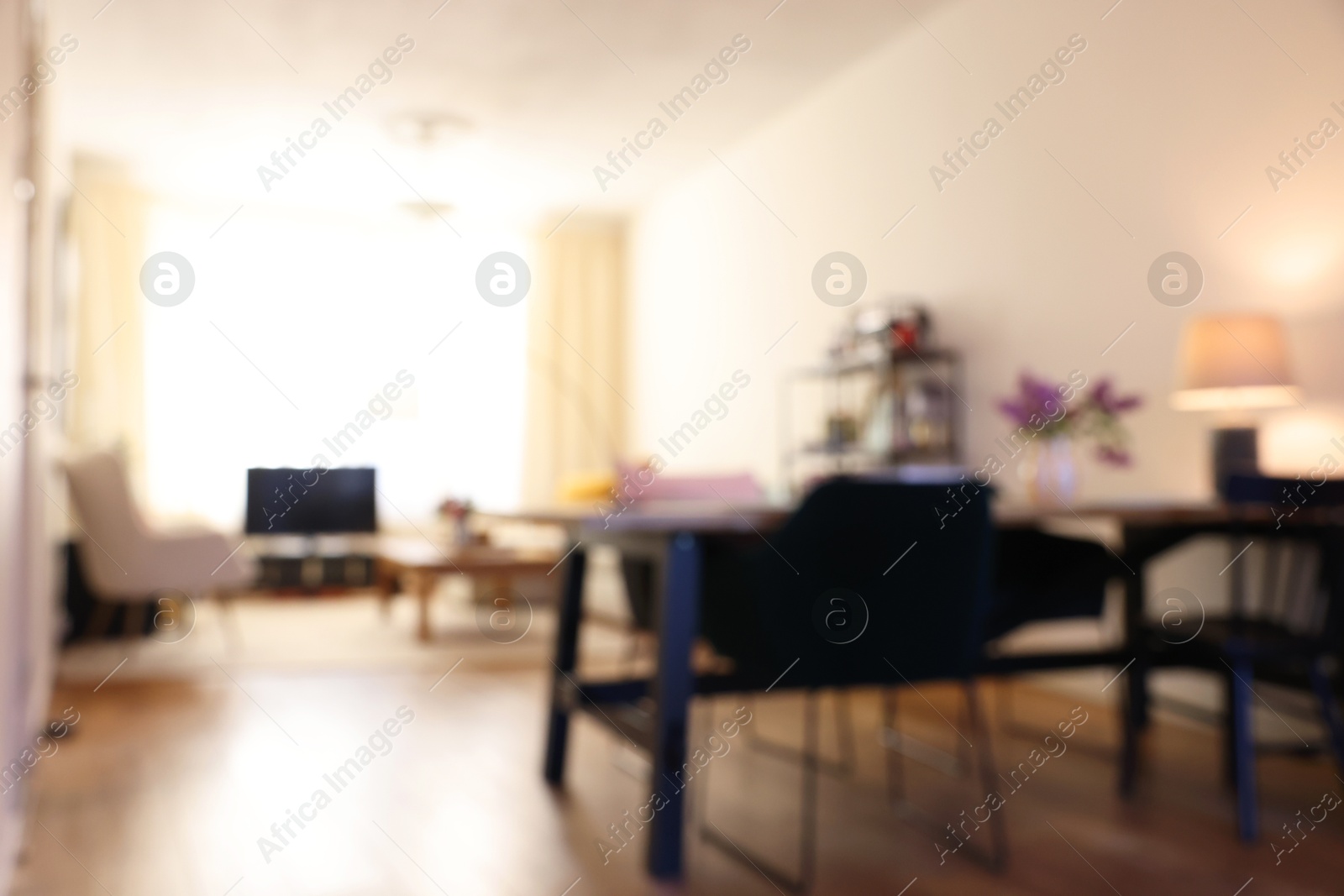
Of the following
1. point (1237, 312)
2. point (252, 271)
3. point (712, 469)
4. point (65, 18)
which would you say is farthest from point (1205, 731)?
point (252, 271)

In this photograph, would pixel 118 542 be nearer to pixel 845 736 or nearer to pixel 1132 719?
pixel 845 736

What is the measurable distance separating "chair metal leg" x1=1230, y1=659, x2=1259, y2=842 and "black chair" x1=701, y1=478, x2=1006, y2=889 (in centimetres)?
57

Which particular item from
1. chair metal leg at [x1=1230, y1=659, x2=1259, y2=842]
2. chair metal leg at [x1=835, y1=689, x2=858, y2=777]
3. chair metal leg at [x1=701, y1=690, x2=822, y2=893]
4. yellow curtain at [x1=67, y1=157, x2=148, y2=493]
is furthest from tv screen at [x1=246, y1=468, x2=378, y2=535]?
chair metal leg at [x1=1230, y1=659, x2=1259, y2=842]

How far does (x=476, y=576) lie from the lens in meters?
4.86

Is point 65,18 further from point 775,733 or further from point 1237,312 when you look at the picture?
point 1237,312

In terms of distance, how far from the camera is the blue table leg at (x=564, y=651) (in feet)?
8.50

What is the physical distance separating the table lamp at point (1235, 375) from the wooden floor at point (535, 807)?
888 millimetres

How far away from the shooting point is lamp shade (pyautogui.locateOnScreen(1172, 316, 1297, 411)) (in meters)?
2.77

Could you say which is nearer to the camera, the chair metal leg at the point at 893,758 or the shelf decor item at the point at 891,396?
the chair metal leg at the point at 893,758

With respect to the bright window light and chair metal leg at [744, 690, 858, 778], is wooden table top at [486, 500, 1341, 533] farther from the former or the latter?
the bright window light

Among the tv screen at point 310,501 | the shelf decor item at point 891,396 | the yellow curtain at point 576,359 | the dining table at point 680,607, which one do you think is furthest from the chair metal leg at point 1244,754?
the yellow curtain at point 576,359

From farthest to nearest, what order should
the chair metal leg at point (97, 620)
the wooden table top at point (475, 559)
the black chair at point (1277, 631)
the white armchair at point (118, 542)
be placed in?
the wooden table top at point (475, 559)
the chair metal leg at point (97, 620)
the white armchair at point (118, 542)
the black chair at point (1277, 631)

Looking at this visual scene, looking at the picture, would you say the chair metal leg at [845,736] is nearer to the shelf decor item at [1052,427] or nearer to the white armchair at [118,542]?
the shelf decor item at [1052,427]

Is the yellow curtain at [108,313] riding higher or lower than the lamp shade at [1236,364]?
higher
